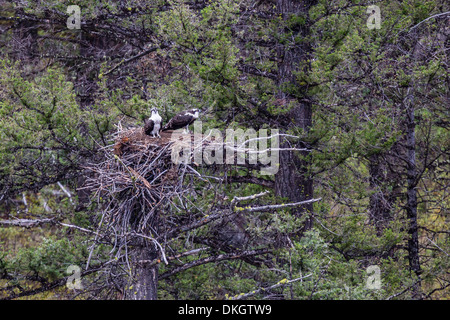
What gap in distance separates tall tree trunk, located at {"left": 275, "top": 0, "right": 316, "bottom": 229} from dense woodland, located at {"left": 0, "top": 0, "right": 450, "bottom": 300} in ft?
0.09

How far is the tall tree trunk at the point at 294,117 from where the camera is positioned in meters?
8.81

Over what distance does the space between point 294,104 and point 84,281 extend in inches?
205

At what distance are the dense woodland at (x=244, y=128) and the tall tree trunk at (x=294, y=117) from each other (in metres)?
0.03

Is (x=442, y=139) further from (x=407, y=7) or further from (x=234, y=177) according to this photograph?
(x=234, y=177)

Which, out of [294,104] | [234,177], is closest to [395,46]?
[294,104]

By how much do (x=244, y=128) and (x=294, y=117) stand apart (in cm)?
124

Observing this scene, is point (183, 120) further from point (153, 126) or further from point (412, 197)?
point (412, 197)

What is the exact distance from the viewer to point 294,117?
8.95 meters

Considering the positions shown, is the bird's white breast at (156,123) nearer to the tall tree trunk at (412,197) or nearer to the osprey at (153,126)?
the osprey at (153,126)

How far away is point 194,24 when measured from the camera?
305 inches

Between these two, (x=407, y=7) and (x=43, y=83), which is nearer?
(x=43, y=83)

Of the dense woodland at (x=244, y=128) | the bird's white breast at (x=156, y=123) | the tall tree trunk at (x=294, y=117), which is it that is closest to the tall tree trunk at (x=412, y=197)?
the dense woodland at (x=244, y=128)

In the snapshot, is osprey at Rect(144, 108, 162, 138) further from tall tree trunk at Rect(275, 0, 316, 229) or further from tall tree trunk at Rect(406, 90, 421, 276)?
tall tree trunk at Rect(406, 90, 421, 276)

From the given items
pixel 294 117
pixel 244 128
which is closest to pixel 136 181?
pixel 244 128
